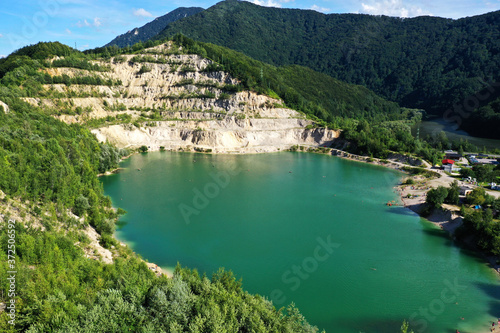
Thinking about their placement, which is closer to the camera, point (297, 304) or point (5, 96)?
point (297, 304)

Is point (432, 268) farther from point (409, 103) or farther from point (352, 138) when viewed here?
point (409, 103)

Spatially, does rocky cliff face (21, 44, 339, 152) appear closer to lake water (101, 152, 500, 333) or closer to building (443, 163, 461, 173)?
lake water (101, 152, 500, 333)

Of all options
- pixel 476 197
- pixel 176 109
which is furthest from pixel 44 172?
pixel 176 109

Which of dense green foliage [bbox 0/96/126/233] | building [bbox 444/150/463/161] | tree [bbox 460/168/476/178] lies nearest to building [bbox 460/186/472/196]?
tree [bbox 460/168/476/178]

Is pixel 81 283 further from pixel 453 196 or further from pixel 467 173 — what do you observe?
pixel 467 173

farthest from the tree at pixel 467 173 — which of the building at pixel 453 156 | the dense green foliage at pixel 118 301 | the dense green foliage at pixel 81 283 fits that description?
the dense green foliage at pixel 118 301

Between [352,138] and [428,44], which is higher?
[428,44]

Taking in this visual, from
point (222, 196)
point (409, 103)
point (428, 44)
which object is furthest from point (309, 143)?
point (428, 44)

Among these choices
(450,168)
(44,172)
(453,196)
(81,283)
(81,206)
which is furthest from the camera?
(450,168)
